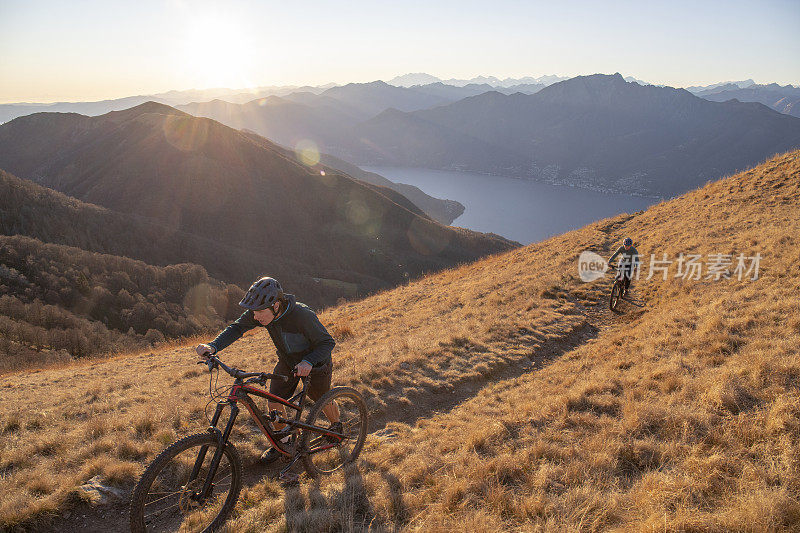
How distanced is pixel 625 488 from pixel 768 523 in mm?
1166

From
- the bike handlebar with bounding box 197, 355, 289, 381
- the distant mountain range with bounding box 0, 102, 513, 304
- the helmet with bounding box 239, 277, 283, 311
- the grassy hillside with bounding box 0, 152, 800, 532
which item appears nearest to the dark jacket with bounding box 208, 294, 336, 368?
the helmet with bounding box 239, 277, 283, 311

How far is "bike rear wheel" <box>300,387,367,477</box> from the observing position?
4.77 meters

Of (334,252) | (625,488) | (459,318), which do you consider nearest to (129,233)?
(334,252)

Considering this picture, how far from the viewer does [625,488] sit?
410cm

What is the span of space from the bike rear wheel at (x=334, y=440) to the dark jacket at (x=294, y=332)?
Answer: 25.0 inches

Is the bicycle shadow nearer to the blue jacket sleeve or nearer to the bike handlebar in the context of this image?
the bike handlebar

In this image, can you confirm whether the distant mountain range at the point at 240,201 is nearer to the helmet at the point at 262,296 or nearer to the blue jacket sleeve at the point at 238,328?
the blue jacket sleeve at the point at 238,328

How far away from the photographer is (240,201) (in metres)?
87.6

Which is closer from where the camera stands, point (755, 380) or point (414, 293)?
point (755, 380)

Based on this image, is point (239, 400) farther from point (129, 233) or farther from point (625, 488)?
point (129, 233)

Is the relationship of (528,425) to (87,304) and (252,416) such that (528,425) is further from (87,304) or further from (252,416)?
(87,304)

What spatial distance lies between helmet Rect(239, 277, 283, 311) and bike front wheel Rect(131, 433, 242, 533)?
135 centimetres

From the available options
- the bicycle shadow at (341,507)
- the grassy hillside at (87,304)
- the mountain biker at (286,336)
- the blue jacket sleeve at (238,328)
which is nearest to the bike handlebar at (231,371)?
the mountain biker at (286,336)

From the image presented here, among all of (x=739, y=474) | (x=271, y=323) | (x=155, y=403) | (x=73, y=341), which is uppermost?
(x=271, y=323)
